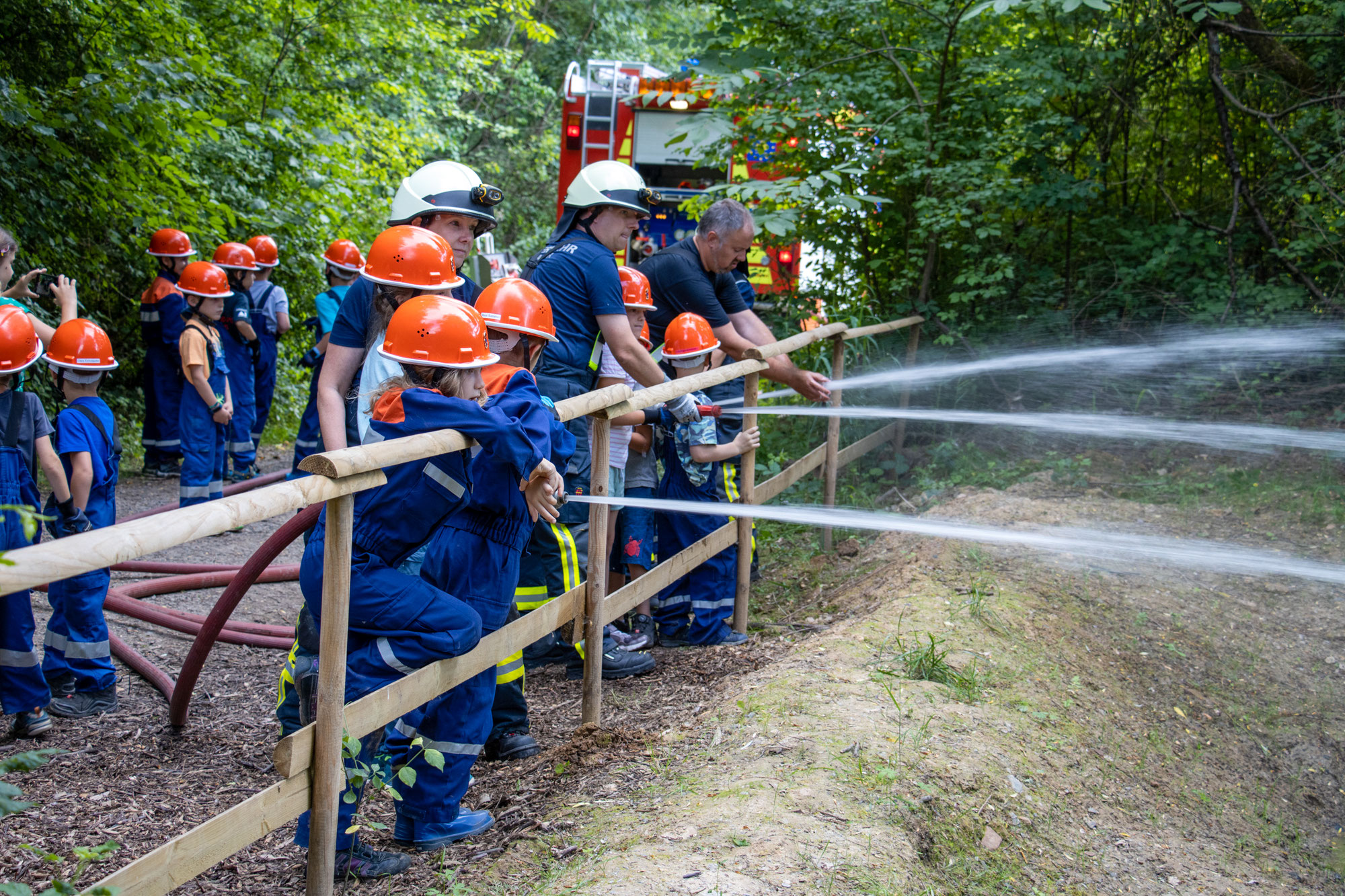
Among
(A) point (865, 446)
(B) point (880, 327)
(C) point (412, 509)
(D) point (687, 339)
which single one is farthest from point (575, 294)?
(A) point (865, 446)

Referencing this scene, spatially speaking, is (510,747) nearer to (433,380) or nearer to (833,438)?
(433,380)

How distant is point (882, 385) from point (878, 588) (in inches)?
114

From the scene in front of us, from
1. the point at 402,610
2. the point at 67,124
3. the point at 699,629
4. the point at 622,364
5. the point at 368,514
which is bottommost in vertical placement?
the point at 699,629

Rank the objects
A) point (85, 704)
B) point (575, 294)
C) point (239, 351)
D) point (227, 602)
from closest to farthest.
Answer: point (227, 602) → point (85, 704) → point (575, 294) → point (239, 351)

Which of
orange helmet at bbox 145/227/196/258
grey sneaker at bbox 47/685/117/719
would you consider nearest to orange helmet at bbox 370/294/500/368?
grey sneaker at bbox 47/685/117/719

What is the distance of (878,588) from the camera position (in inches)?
225

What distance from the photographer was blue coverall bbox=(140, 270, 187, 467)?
812 cm

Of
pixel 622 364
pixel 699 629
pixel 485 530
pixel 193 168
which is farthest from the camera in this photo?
pixel 193 168

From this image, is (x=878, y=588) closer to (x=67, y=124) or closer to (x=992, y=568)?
(x=992, y=568)

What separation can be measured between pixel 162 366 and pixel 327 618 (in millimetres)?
6934

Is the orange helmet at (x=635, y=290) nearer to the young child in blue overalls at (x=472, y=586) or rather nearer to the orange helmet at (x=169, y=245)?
the young child in blue overalls at (x=472, y=586)

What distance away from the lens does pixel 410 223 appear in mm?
4234

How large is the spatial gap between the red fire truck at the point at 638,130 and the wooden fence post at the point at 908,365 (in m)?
4.48

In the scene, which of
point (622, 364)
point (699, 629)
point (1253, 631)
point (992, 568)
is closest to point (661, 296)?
point (622, 364)
